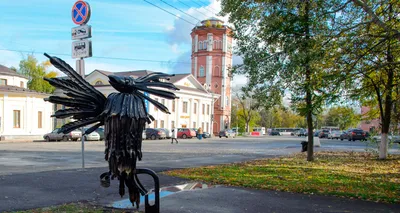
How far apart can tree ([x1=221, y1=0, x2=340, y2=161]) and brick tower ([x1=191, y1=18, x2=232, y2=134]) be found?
4986cm

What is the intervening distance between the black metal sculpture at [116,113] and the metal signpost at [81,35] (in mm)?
6279

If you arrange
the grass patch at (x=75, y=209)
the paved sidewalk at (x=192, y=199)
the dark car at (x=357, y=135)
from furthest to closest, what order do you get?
the dark car at (x=357, y=135), the paved sidewalk at (x=192, y=199), the grass patch at (x=75, y=209)

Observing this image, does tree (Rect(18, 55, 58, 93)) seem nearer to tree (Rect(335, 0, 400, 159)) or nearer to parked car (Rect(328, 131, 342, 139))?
parked car (Rect(328, 131, 342, 139))

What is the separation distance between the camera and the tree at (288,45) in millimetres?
11484

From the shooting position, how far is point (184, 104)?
64.6 meters

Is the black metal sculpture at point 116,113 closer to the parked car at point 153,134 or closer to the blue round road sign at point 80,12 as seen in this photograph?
the blue round road sign at point 80,12

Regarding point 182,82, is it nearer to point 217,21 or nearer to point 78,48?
point 217,21

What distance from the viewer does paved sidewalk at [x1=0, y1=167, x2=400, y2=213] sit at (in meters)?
7.09

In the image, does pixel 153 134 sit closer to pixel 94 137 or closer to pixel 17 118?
pixel 94 137

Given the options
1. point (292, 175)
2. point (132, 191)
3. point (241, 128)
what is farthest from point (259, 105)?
point (241, 128)

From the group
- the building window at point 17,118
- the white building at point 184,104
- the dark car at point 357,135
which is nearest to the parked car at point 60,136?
the building window at point 17,118

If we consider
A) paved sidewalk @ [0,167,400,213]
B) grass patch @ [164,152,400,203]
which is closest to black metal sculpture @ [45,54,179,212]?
paved sidewalk @ [0,167,400,213]

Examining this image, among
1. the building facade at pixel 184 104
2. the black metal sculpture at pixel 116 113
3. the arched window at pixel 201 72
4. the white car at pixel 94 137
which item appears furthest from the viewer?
the arched window at pixel 201 72

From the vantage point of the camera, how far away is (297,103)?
Result: 15.0 metres
